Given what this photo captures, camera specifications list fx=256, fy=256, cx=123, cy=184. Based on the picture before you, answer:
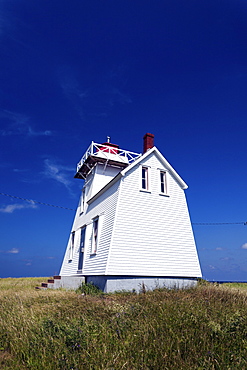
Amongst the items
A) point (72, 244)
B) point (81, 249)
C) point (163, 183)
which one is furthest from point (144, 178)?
point (72, 244)

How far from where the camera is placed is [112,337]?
18.9 ft

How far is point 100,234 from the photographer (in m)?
16.9

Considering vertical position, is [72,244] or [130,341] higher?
[72,244]

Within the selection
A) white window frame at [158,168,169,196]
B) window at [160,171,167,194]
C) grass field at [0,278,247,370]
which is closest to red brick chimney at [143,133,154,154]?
white window frame at [158,168,169,196]

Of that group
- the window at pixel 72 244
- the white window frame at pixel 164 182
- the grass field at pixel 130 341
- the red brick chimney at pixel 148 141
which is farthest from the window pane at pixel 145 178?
the grass field at pixel 130 341

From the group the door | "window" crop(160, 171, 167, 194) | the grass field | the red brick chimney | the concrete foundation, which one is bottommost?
the grass field

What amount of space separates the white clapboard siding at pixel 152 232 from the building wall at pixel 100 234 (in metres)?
0.67

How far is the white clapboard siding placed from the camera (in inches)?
583

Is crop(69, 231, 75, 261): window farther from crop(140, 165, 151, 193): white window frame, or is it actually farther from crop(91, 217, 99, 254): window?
crop(140, 165, 151, 193): white window frame

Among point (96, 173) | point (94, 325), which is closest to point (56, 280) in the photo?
point (96, 173)

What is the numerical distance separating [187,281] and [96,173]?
10.8 metres

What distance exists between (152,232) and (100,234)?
344 cm

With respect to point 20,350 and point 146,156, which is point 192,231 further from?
point 20,350

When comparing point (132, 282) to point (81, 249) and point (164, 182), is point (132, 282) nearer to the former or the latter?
point (81, 249)
